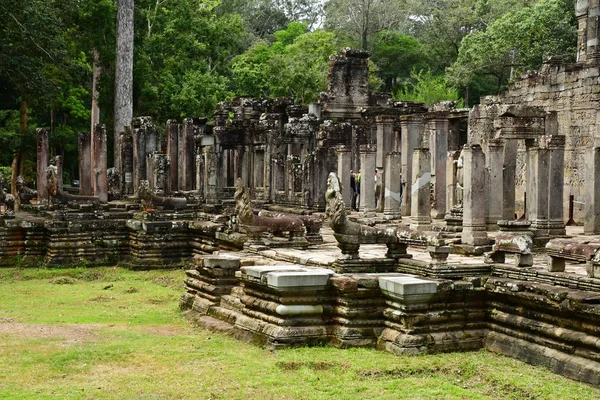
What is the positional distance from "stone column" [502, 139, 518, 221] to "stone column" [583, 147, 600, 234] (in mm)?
1133

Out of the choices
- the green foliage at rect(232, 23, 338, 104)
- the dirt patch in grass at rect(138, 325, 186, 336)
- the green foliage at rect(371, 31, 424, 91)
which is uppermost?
the green foliage at rect(371, 31, 424, 91)

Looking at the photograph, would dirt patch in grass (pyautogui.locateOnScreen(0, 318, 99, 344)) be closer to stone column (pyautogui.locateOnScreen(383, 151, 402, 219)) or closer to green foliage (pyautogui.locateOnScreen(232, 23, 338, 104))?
stone column (pyautogui.locateOnScreen(383, 151, 402, 219))

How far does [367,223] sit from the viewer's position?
15578mm

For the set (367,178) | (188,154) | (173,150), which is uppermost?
(173,150)

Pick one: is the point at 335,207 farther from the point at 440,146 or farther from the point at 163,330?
the point at 440,146

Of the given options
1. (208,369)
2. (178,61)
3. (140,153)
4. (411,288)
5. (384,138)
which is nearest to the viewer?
(208,369)

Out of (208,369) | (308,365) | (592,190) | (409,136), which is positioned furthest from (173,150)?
(308,365)

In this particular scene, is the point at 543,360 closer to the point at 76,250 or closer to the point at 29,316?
the point at 29,316

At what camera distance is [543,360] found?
867 cm

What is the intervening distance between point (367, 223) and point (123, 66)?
15381 mm

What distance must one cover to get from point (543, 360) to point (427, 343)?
51.3 inches

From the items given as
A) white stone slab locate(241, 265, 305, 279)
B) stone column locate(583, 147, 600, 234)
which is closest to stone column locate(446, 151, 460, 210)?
stone column locate(583, 147, 600, 234)

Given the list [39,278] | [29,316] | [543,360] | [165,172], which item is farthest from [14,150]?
[543,360]

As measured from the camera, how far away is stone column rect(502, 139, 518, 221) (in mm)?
13086
